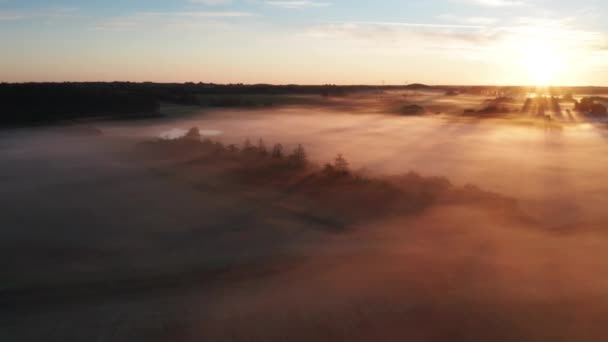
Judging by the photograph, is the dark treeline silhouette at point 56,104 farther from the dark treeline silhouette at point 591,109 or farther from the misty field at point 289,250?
the dark treeline silhouette at point 591,109

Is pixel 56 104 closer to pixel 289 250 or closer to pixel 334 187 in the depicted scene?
pixel 334 187

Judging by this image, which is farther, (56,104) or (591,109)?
(591,109)

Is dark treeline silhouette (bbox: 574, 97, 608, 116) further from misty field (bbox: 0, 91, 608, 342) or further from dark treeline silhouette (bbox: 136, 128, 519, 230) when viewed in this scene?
dark treeline silhouette (bbox: 136, 128, 519, 230)

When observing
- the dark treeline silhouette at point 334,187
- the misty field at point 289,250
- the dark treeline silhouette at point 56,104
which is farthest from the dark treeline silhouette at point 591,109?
the dark treeline silhouette at point 334,187

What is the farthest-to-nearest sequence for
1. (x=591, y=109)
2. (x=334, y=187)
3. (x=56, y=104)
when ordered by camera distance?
(x=591, y=109) → (x=56, y=104) → (x=334, y=187)

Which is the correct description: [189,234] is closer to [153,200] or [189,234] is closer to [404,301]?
[153,200]

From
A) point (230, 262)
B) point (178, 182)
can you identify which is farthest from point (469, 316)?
point (178, 182)

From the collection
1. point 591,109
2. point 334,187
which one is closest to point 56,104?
point 334,187

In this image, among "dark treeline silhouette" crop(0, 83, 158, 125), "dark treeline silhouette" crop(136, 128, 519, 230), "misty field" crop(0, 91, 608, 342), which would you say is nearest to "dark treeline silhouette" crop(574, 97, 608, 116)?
"misty field" crop(0, 91, 608, 342)

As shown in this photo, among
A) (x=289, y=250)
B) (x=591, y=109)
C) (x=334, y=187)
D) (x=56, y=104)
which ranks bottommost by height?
(x=289, y=250)
